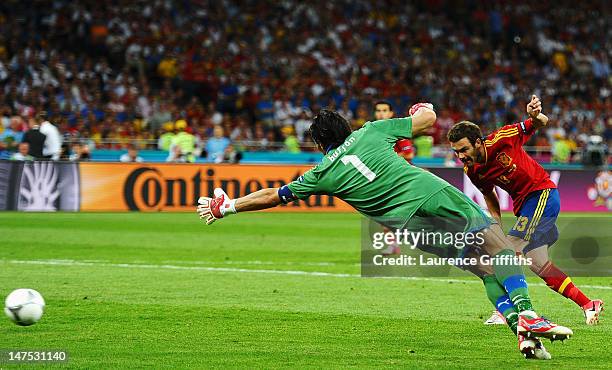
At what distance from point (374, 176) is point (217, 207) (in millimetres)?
1206

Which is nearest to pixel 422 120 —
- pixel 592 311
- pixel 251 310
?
pixel 592 311

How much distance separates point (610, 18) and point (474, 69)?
8.35 meters

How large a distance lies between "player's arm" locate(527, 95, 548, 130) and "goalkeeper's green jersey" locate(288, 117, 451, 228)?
5.30ft

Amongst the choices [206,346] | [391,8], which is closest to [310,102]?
[391,8]

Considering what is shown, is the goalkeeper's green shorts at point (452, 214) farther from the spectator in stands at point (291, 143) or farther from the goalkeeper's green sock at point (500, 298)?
the spectator in stands at point (291, 143)

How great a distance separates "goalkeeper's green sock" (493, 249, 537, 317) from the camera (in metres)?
7.76

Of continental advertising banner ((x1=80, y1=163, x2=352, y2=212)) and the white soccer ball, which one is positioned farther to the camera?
continental advertising banner ((x1=80, y1=163, x2=352, y2=212))

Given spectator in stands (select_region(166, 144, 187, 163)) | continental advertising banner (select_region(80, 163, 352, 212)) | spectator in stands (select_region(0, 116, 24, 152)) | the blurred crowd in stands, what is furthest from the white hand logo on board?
spectator in stands (select_region(166, 144, 187, 163))

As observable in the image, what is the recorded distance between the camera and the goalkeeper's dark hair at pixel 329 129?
25.5ft

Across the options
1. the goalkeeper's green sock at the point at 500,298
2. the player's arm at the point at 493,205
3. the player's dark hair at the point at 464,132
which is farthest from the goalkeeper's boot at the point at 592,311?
the player's dark hair at the point at 464,132

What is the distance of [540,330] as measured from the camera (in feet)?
24.3

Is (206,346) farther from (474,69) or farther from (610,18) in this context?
(610,18)

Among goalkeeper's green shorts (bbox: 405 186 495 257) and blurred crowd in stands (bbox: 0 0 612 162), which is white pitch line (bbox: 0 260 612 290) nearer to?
goalkeeper's green shorts (bbox: 405 186 495 257)

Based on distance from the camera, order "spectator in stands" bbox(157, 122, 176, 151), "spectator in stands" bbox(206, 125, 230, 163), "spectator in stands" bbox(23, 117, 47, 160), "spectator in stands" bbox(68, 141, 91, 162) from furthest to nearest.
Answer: "spectator in stands" bbox(157, 122, 176, 151)
"spectator in stands" bbox(206, 125, 230, 163)
"spectator in stands" bbox(68, 141, 91, 162)
"spectator in stands" bbox(23, 117, 47, 160)
